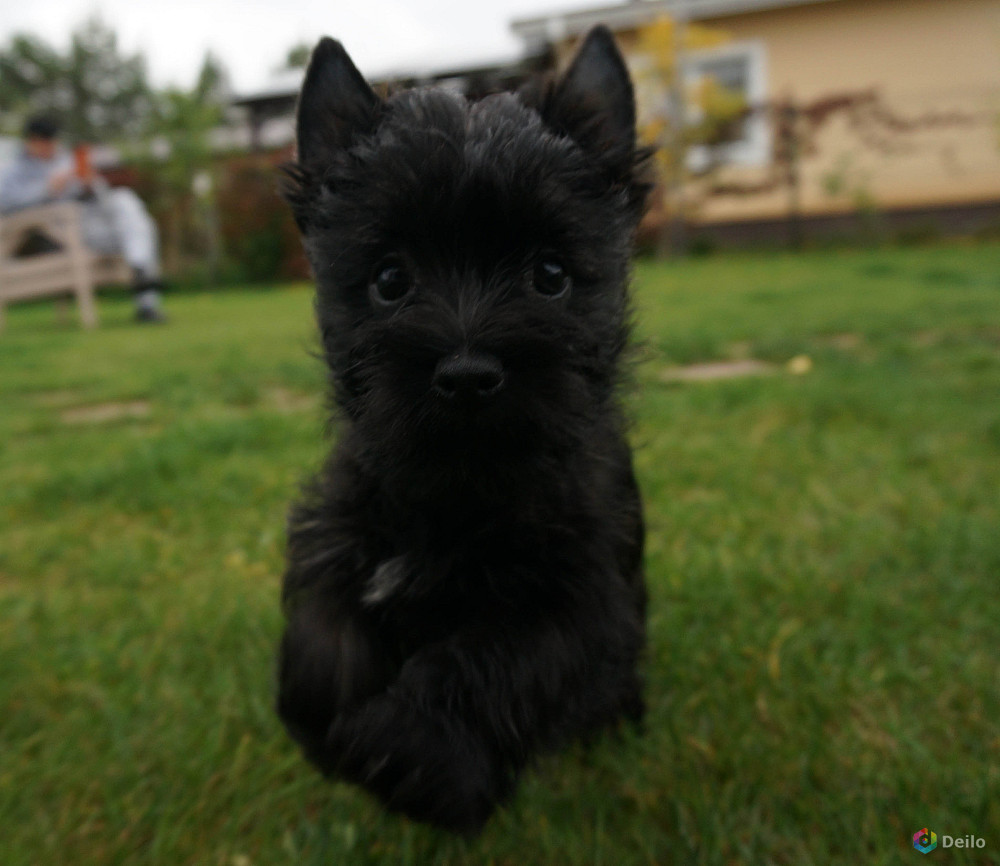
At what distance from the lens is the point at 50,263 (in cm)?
1070

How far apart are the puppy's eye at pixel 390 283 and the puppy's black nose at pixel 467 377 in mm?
290

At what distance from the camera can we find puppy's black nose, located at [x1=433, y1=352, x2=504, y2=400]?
1.40 m

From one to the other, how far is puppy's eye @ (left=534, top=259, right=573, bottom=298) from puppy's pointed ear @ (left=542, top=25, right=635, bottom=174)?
0.32 meters

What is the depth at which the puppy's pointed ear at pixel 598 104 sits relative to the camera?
187 centimetres

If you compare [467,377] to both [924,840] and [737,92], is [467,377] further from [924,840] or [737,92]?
[737,92]

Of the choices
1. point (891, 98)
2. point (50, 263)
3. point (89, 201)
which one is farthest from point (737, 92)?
point (50, 263)

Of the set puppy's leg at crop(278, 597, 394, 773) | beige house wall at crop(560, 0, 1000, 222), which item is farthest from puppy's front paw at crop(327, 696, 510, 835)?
beige house wall at crop(560, 0, 1000, 222)

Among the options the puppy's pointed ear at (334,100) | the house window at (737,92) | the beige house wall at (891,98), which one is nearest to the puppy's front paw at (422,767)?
the puppy's pointed ear at (334,100)

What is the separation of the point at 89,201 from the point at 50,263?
107 centimetres

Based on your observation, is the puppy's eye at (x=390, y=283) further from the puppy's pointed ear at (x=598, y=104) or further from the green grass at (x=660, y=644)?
the green grass at (x=660, y=644)

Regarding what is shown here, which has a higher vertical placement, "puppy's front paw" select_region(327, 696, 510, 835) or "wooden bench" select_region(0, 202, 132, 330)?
"wooden bench" select_region(0, 202, 132, 330)

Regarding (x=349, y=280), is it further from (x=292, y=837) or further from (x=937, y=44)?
(x=937, y=44)

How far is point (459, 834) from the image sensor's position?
1.47 m

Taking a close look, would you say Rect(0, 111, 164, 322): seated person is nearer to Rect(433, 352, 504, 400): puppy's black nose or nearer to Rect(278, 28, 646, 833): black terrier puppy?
Rect(278, 28, 646, 833): black terrier puppy
